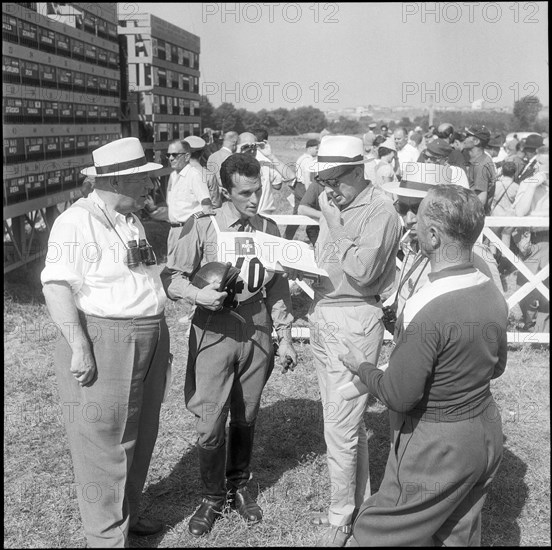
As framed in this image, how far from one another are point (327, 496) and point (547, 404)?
2.38m

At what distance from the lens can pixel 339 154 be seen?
3395 millimetres

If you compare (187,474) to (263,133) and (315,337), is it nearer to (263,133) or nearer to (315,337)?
(315,337)

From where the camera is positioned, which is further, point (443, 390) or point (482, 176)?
point (482, 176)

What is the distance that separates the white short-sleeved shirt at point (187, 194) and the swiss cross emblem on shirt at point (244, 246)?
4183mm

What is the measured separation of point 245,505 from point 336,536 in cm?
57

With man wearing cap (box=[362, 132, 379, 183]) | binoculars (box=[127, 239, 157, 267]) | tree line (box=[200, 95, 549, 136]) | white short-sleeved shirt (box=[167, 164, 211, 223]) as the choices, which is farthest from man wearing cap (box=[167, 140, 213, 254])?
tree line (box=[200, 95, 549, 136])

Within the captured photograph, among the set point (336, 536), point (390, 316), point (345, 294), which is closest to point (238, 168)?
point (345, 294)

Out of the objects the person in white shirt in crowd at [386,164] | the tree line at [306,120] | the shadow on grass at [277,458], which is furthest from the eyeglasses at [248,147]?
the tree line at [306,120]

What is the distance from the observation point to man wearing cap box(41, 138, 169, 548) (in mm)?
3041

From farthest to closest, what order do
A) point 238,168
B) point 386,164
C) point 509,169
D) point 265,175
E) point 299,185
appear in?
point 386,164 → point 299,185 → point 509,169 → point 265,175 → point 238,168

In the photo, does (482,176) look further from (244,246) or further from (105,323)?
(105,323)

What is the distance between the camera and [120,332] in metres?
3.15

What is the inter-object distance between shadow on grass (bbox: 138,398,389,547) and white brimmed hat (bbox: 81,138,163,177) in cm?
201

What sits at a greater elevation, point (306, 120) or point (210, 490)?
point (306, 120)
